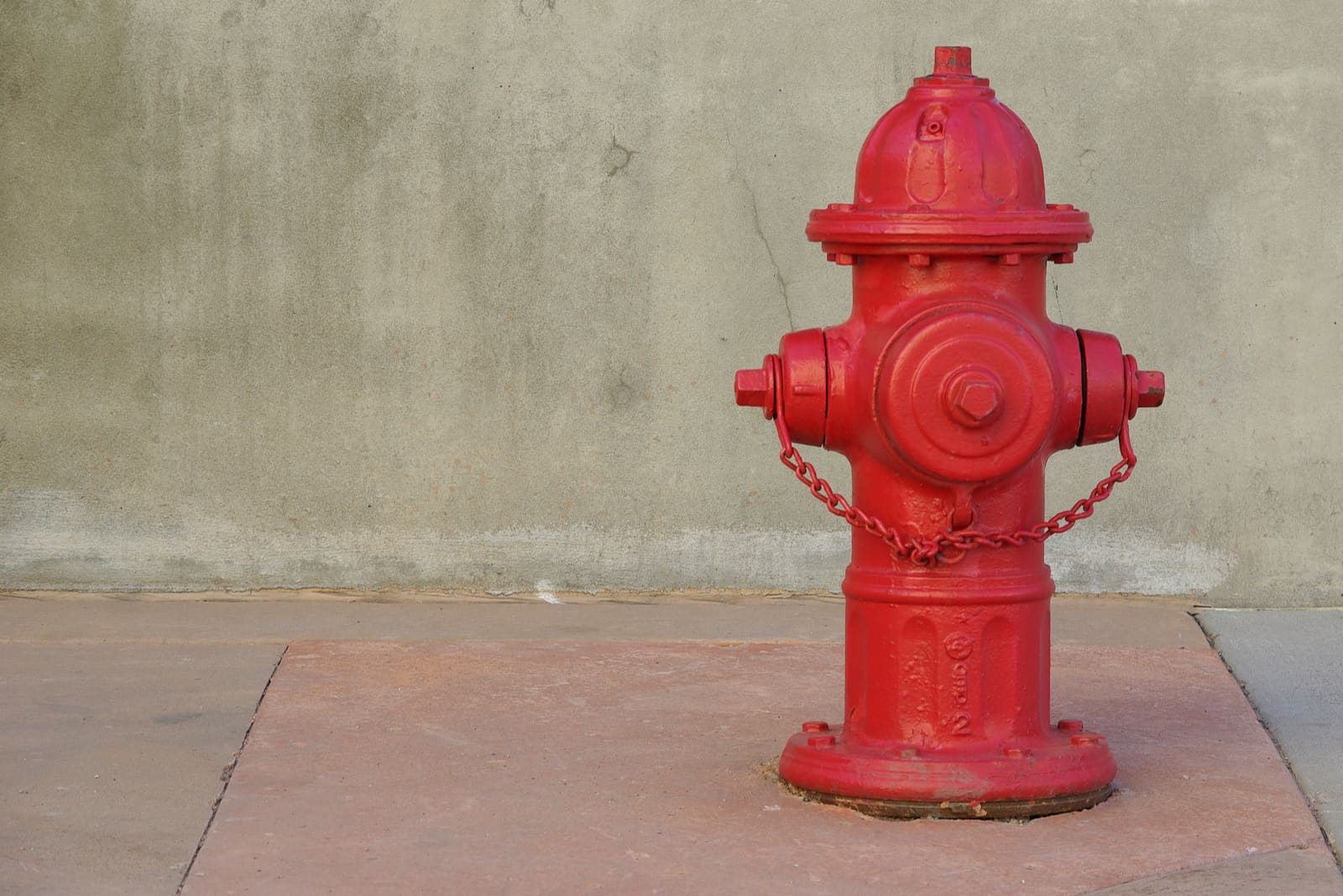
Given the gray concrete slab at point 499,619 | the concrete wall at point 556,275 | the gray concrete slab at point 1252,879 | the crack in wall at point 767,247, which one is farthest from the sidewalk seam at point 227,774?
the crack in wall at point 767,247

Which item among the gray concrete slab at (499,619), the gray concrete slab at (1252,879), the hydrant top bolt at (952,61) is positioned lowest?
the gray concrete slab at (1252,879)

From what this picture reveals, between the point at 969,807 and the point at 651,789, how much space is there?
24.9 inches

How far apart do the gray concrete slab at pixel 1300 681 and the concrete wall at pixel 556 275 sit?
0.69 ft

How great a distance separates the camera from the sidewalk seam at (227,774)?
10.6 feet

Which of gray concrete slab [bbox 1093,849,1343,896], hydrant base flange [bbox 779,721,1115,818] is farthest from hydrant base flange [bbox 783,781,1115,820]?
gray concrete slab [bbox 1093,849,1343,896]

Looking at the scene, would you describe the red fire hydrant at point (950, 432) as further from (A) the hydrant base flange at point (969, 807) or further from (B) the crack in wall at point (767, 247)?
(B) the crack in wall at point (767, 247)

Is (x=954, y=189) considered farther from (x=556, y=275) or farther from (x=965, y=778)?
(x=556, y=275)

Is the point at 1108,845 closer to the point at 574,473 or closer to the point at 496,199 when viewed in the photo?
the point at 574,473

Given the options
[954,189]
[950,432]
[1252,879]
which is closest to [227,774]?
[950,432]

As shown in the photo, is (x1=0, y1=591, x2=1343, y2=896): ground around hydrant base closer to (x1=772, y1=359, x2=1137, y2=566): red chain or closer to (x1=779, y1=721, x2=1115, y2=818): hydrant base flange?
(x1=779, y1=721, x2=1115, y2=818): hydrant base flange

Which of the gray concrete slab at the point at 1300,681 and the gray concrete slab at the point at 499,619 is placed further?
the gray concrete slab at the point at 499,619

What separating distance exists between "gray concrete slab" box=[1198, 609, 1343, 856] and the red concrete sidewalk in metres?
0.06

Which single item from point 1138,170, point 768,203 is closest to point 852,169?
point 768,203

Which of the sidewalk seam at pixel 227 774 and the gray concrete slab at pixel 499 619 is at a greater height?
the gray concrete slab at pixel 499 619
